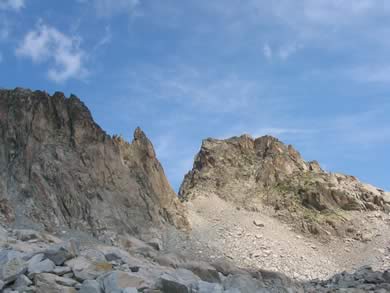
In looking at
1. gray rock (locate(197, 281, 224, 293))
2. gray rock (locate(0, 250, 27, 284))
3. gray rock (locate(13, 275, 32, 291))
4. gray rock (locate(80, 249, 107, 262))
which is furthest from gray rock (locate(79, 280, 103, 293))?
gray rock (locate(197, 281, 224, 293))

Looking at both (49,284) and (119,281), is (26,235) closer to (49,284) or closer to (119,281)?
(49,284)

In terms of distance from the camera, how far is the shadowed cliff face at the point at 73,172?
5006 cm

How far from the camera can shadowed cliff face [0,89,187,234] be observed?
5006 centimetres

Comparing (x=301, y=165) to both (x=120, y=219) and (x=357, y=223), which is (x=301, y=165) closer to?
(x=357, y=223)

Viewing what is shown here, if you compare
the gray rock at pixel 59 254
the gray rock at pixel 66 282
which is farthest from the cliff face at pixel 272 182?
the gray rock at pixel 66 282

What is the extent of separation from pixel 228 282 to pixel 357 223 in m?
48.2

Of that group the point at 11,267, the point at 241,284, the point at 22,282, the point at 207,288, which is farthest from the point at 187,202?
the point at 22,282

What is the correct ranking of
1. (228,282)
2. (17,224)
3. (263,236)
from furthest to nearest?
(263,236), (17,224), (228,282)

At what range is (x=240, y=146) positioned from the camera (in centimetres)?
7588

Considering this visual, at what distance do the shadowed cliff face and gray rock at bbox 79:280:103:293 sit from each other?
3336 centimetres

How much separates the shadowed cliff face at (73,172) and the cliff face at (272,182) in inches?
386

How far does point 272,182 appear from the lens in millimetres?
70562

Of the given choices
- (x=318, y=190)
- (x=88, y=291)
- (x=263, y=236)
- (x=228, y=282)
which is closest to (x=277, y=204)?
(x=318, y=190)

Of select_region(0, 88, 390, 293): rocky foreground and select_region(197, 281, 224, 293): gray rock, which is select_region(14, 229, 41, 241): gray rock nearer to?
select_region(197, 281, 224, 293): gray rock
